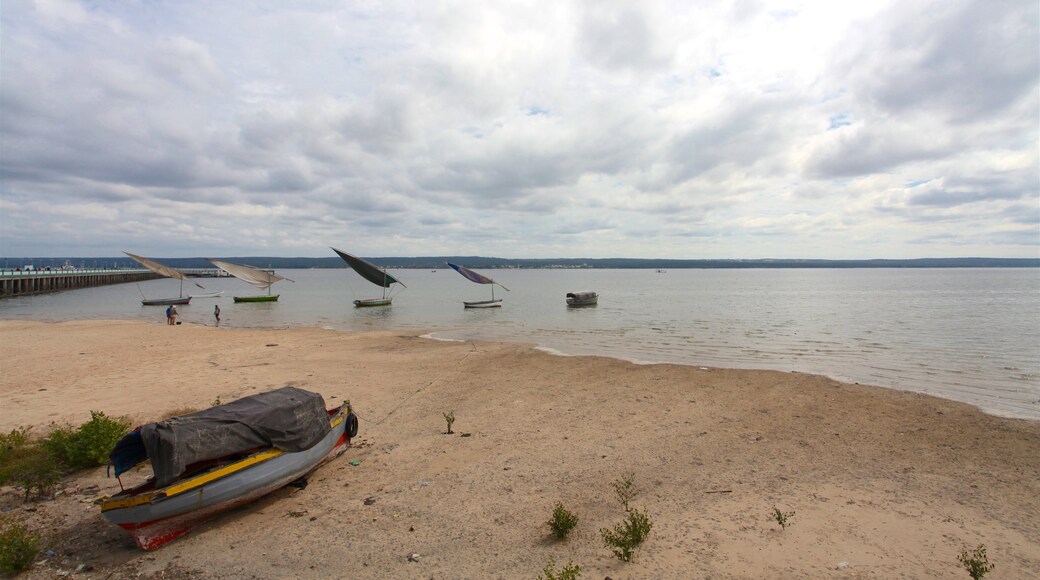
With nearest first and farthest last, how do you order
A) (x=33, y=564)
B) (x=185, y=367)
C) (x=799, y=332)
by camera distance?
1. (x=33, y=564)
2. (x=185, y=367)
3. (x=799, y=332)

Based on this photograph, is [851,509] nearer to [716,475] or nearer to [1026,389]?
[716,475]

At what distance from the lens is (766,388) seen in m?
15.4

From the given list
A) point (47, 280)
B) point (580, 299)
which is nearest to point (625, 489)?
point (580, 299)

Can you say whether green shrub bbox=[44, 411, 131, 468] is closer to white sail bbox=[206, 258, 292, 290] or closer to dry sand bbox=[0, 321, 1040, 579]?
dry sand bbox=[0, 321, 1040, 579]

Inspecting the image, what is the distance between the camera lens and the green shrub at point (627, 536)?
20.3ft

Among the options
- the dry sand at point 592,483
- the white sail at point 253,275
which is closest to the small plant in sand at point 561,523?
the dry sand at point 592,483

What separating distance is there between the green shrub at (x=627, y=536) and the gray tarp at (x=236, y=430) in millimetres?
4872

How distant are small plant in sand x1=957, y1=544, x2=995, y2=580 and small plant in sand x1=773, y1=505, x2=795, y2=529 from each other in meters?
1.80

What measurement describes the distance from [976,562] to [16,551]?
1043 centimetres

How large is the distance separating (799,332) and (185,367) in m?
30.8

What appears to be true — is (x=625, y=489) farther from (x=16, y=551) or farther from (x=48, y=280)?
(x=48, y=280)

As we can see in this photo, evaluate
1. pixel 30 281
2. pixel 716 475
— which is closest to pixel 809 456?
pixel 716 475

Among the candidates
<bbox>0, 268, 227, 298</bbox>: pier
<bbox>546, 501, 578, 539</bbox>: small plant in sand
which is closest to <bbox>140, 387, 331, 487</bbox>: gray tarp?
<bbox>546, 501, 578, 539</bbox>: small plant in sand

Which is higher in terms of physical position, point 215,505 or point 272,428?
point 272,428
